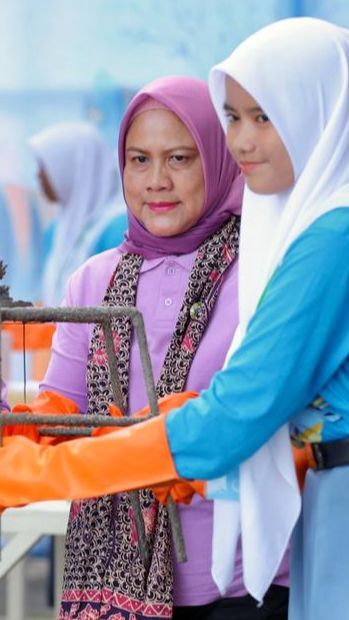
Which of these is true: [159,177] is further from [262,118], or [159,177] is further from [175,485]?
[175,485]

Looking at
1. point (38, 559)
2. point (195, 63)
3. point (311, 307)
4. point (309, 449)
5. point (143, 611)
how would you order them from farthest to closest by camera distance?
point (38, 559) < point (195, 63) < point (143, 611) < point (309, 449) < point (311, 307)

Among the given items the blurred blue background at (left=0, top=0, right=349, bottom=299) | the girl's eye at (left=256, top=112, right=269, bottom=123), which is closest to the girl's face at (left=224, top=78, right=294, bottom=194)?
the girl's eye at (left=256, top=112, right=269, bottom=123)

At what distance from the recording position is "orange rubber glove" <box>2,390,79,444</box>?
179 centimetres

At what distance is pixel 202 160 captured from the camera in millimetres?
1957

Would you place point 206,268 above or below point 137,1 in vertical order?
below

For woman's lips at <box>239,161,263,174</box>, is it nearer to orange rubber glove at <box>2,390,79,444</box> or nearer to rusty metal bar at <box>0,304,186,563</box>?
rusty metal bar at <box>0,304,186,563</box>

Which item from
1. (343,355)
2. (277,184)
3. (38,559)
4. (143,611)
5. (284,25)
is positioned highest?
(284,25)

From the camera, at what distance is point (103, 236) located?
479cm

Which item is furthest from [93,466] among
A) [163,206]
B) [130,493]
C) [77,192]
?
[77,192]

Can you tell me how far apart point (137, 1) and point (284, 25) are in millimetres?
3166

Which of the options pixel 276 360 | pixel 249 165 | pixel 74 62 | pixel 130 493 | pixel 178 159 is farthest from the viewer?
pixel 74 62

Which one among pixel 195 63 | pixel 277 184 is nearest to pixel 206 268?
pixel 277 184

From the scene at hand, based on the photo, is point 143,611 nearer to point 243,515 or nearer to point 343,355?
point 243,515

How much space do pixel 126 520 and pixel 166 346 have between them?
25 cm
